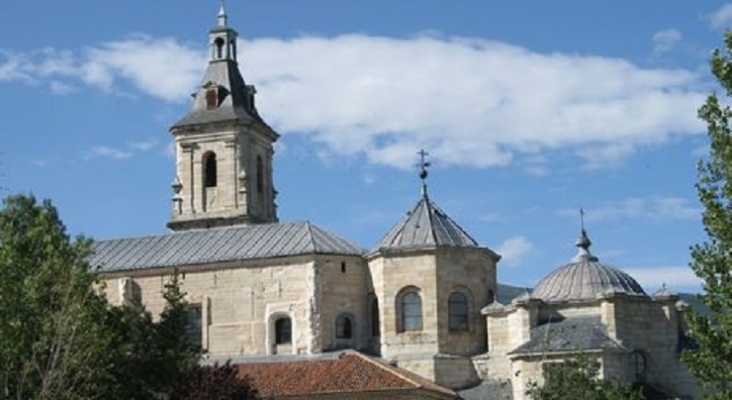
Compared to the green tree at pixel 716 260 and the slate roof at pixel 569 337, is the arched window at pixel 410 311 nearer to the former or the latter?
the slate roof at pixel 569 337

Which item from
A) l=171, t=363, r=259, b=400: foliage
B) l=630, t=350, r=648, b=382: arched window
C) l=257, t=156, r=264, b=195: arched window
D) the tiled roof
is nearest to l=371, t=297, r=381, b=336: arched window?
the tiled roof

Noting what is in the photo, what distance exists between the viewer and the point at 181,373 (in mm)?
41000

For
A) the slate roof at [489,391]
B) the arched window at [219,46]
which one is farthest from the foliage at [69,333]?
the arched window at [219,46]

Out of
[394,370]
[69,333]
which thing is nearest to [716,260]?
[69,333]

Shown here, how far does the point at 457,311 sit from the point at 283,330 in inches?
244

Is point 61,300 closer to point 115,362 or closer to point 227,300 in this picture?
point 115,362

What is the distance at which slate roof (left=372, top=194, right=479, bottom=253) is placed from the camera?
55812 mm

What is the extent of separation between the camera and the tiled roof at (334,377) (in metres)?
50.4

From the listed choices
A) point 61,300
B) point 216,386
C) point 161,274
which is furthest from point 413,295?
point 61,300

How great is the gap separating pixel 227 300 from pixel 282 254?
259 centimetres

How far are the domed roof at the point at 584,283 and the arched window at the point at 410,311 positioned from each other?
13.3ft

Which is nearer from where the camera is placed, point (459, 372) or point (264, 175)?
point (459, 372)

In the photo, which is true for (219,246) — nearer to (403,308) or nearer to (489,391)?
(403,308)

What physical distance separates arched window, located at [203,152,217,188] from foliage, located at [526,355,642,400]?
25009 mm
